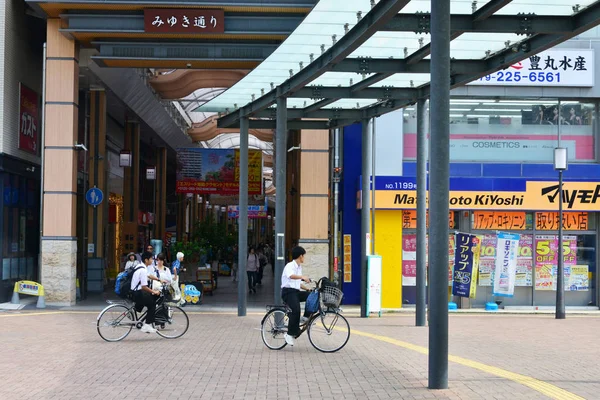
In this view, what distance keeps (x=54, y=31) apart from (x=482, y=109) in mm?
11436

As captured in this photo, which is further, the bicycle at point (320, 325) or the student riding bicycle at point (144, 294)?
the student riding bicycle at point (144, 294)

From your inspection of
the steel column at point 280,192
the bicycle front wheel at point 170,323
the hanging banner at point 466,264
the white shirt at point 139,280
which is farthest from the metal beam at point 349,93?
the hanging banner at point 466,264

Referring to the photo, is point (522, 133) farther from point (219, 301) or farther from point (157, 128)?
point (157, 128)

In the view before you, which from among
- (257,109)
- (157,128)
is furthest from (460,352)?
(157,128)

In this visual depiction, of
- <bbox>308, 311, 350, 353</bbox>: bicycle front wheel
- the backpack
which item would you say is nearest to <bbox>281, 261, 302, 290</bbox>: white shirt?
<bbox>308, 311, 350, 353</bbox>: bicycle front wheel

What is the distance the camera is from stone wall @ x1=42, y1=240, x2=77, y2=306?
2288 centimetres

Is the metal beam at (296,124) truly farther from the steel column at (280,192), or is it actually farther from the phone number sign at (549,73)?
the phone number sign at (549,73)

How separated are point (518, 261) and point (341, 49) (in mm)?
12386

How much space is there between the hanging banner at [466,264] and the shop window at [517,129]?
232cm

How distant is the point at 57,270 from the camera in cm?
2288

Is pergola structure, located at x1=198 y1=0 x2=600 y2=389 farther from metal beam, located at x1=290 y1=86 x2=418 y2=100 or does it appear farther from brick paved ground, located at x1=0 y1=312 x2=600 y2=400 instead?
brick paved ground, located at x1=0 y1=312 x2=600 y2=400

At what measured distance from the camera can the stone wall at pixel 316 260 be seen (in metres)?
23.2

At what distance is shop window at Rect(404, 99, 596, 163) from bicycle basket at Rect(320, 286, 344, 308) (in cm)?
1094

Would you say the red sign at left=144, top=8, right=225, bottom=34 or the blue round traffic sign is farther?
the blue round traffic sign
